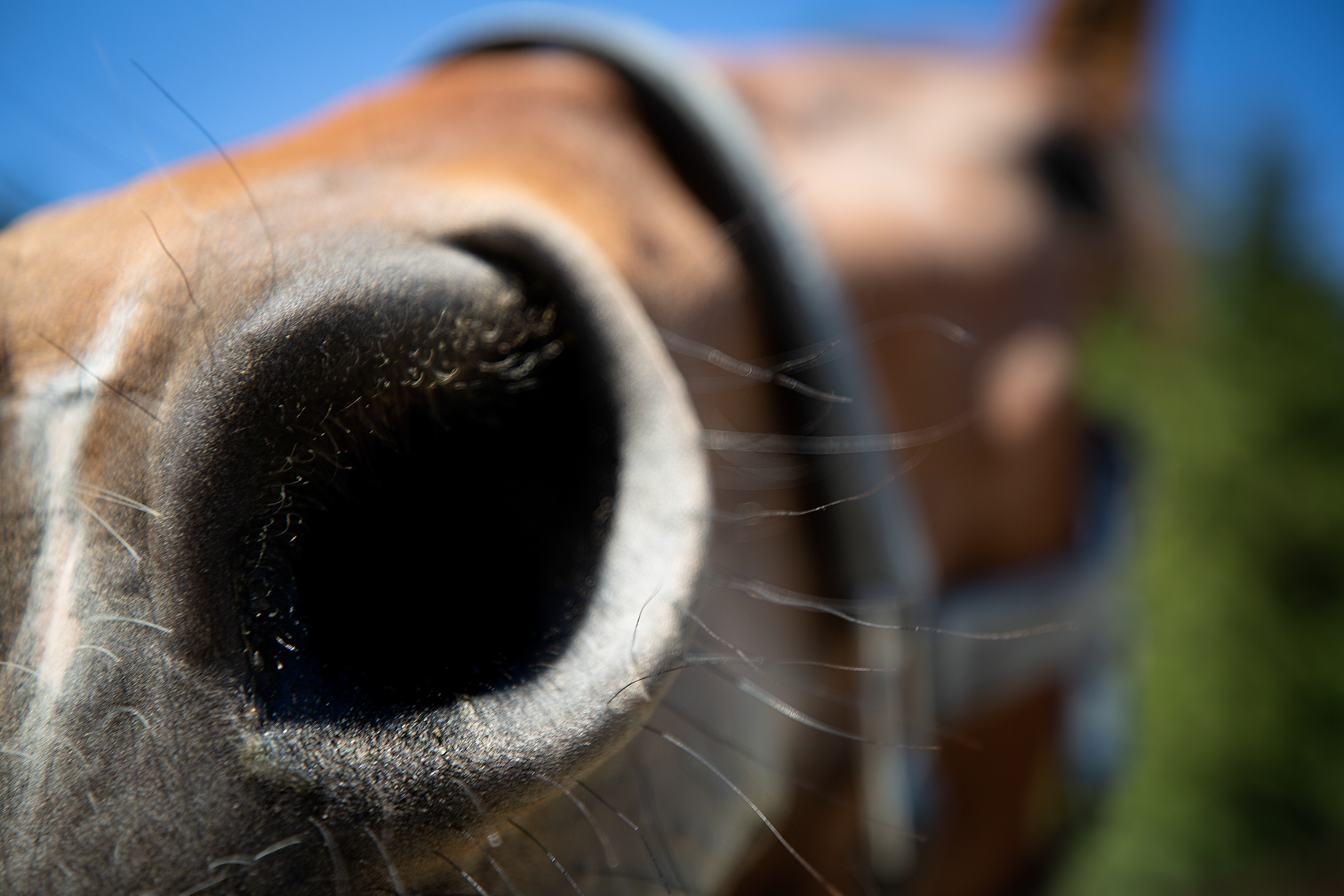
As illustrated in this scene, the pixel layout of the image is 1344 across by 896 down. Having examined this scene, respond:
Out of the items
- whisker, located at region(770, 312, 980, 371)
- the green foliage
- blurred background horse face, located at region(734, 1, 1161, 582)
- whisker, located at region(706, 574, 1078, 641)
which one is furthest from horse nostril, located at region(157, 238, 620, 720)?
the green foliage

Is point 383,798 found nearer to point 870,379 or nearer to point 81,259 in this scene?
point 81,259

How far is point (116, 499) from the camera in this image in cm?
39

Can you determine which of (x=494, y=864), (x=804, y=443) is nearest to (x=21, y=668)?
(x=494, y=864)

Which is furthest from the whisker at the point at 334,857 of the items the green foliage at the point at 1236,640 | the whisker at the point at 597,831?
the green foliage at the point at 1236,640

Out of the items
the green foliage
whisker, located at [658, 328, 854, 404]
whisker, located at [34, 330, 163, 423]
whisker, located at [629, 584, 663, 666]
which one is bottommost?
the green foliage

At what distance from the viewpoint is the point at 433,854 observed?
0.42 meters

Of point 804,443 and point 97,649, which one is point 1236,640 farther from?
point 97,649

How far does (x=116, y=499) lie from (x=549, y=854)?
0.29 metres

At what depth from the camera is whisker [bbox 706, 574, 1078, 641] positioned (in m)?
0.54

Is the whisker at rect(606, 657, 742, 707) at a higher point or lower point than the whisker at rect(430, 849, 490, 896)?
higher

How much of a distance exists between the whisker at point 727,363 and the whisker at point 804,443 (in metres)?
0.04

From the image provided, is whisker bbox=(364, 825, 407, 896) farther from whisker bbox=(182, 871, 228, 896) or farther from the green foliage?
the green foliage

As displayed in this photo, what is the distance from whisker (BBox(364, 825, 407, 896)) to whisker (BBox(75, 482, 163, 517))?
0.59 feet

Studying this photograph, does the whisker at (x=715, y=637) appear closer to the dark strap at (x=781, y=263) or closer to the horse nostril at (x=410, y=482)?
the horse nostril at (x=410, y=482)
